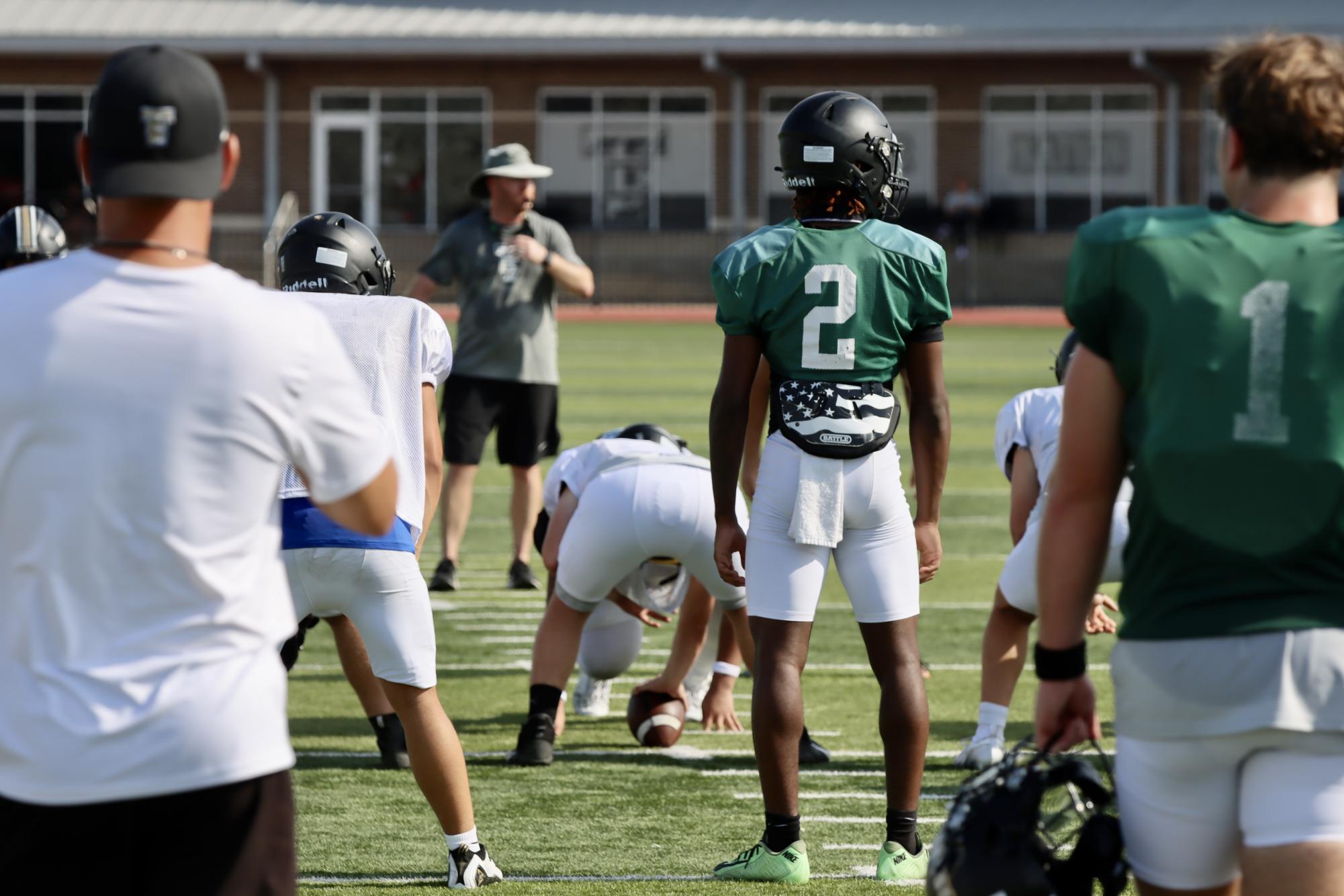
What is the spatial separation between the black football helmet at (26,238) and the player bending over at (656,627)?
1.95 meters

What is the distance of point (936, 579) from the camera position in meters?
10.2

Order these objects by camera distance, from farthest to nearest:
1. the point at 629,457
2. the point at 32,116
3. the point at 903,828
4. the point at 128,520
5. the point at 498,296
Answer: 1. the point at 32,116
2. the point at 498,296
3. the point at 629,457
4. the point at 903,828
5. the point at 128,520

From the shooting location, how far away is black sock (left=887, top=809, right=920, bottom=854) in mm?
4836

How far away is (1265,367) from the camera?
8.93ft

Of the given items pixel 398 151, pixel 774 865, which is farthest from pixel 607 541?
pixel 398 151

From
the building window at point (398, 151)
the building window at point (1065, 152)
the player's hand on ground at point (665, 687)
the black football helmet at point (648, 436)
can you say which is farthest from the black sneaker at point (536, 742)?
the building window at point (1065, 152)

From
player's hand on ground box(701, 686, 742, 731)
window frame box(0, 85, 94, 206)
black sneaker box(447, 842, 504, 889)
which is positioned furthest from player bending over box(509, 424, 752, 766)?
window frame box(0, 85, 94, 206)

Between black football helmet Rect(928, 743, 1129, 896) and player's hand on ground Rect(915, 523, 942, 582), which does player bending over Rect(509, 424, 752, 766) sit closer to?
player's hand on ground Rect(915, 523, 942, 582)

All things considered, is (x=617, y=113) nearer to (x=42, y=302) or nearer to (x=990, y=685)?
(x=990, y=685)

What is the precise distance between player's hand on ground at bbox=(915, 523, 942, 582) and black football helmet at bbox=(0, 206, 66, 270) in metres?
3.37

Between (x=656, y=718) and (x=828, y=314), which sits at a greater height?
(x=828, y=314)

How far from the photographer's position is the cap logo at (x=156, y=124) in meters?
2.58

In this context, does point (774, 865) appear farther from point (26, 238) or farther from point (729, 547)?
point (26, 238)

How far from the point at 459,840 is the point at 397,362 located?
1.17m
